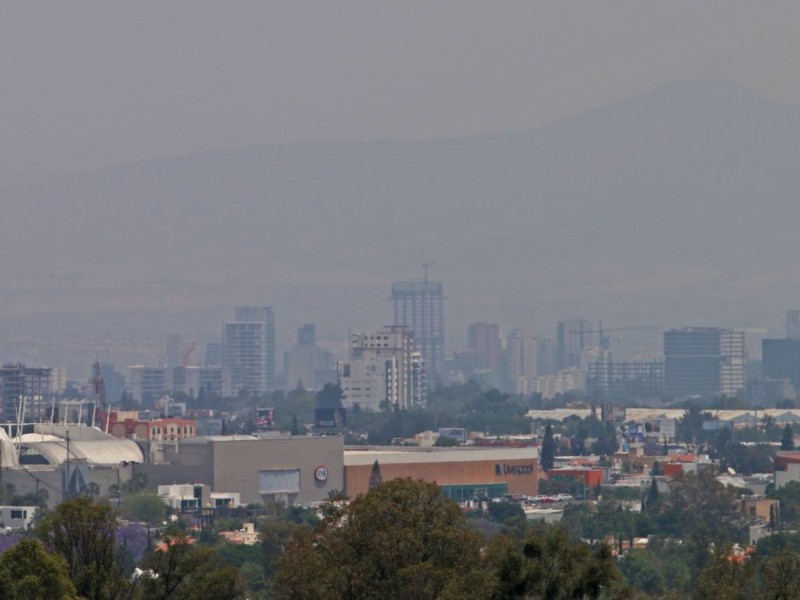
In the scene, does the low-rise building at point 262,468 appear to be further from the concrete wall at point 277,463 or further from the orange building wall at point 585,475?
the orange building wall at point 585,475

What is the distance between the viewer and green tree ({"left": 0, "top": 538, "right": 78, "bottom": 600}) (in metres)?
35.7

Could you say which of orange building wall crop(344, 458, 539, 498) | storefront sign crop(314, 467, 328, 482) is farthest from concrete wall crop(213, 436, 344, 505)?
orange building wall crop(344, 458, 539, 498)

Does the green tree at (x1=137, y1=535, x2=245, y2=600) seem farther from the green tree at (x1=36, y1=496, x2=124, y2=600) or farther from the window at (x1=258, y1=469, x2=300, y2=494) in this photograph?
the window at (x1=258, y1=469, x2=300, y2=494)

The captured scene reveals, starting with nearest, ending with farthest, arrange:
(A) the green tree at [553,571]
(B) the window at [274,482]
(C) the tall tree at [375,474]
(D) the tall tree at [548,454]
Result: 1. (A) the green tree at [553,571]
2. (C) the tall tree at [375,474]
3. (B) the window at [274,482]
4. (D) the tall tree at [548,454]

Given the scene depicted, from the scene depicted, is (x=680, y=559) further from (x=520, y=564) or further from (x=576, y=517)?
(x=520, y=564)

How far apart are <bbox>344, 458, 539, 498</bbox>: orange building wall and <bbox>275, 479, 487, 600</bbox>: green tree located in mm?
70883

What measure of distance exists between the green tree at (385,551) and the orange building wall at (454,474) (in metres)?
70.9

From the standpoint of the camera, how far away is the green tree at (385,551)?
132 ft

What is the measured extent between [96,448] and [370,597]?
8149 cm

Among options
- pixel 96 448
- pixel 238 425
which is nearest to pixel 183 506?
pixel 96 448

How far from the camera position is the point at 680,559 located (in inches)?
2995

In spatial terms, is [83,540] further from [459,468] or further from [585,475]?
[585,475]

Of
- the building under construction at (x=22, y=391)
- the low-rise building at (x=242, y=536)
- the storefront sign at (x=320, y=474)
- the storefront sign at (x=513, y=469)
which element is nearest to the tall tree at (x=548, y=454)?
the storefront sign at (x=513, y=469)

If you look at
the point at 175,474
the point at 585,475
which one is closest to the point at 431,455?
the point at 585,475
